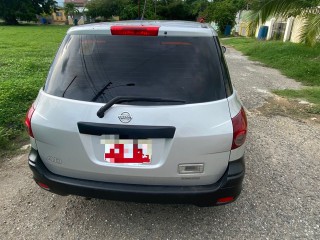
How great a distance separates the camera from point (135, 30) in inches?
84.3

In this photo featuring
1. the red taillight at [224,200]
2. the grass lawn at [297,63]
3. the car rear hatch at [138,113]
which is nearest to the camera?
the car rear hatch at [138,113]

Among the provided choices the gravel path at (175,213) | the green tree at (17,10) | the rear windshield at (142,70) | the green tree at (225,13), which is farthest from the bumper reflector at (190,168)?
the green tree at (17,10)

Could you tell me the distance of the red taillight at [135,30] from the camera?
212 cm

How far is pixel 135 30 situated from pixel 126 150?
3.07 ft

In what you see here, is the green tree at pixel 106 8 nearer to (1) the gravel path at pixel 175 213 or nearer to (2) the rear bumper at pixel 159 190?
(1) the gravel path at pixel 175 213

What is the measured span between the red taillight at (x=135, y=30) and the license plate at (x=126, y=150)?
83 cm

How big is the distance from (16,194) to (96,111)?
165 centimetres

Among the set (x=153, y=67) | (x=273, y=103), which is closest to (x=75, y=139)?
(x=153, y=67)

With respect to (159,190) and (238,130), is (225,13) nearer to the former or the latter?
(238,130)

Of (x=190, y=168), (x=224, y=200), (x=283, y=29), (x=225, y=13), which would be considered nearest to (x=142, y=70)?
(x=190, y=168)

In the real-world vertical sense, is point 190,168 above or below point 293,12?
below

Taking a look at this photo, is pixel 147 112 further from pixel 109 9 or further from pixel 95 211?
pixel 109 9

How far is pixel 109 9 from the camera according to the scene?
50.2 metres

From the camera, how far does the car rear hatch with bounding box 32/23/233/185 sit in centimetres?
196
